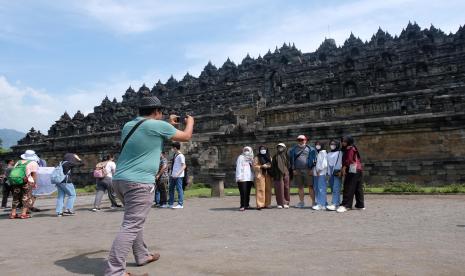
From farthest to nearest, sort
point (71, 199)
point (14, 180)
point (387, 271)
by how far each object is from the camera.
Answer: point (71, 199)
point (14, 180)
point (387, 271)

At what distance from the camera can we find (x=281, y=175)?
439 inches

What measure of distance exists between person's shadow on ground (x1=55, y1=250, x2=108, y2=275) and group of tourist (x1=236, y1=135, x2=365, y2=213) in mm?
5764

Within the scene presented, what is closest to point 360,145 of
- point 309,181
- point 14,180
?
point 309,181

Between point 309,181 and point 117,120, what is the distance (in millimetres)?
36219

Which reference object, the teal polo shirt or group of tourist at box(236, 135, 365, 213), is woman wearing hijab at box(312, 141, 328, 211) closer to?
group of tourist at box(236, 135, 365, 213)

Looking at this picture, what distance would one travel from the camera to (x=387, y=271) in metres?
4.37

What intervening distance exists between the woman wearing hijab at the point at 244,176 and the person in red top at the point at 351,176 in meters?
2.42

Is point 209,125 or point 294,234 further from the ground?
point 209,125

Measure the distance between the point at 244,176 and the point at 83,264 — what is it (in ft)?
20.5

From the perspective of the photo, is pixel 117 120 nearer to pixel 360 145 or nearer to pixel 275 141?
pixel 275 141

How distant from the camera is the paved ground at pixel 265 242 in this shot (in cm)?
472

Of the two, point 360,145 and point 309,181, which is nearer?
point 309,181

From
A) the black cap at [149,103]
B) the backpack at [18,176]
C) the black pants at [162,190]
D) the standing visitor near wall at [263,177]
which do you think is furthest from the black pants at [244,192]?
the black cap at [149,103]

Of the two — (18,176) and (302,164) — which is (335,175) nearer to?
(302,164)
